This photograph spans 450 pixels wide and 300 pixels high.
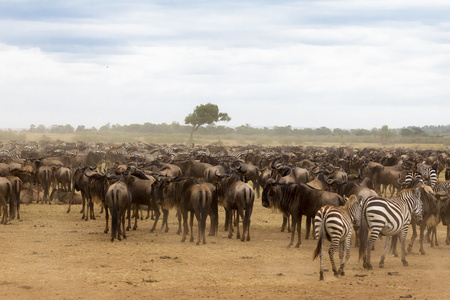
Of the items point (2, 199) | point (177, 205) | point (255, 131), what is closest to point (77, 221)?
point (2, 199)

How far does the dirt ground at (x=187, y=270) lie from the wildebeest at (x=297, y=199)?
2.89 feet

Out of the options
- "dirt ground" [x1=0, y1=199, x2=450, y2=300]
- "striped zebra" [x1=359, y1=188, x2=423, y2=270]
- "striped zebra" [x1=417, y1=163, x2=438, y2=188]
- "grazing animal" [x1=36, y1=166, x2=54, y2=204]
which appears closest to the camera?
"dirt ground" [x1=0, y1=199, x2=450, y2=300]

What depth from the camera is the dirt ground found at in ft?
32.9

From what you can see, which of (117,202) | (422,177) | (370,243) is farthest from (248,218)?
(422,177)

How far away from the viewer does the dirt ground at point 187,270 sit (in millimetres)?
10031

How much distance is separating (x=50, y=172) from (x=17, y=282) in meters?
12.5

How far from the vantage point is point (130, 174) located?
1684 centimetres

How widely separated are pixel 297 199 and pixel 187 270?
165 inches

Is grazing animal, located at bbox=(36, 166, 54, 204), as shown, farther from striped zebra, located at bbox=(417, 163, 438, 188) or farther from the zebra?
striped zebra, located at bbox=(417, 163, 438, 188)

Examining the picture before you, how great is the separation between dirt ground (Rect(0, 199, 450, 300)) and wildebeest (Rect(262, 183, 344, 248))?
2.89 feet

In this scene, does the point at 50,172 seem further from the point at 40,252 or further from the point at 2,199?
the point at 40,252

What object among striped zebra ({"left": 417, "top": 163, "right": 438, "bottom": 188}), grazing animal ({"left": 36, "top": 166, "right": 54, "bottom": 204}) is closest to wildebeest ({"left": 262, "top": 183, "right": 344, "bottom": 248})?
striped zebra ({"left": 417, "top": 163, "right": 438, "bottom": 188})

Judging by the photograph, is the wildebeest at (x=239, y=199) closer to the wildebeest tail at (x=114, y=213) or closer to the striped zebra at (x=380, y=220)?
the wildebeest tail at (x=114, y=213)

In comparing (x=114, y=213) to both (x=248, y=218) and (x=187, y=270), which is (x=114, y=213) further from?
(x=248, y=218)
